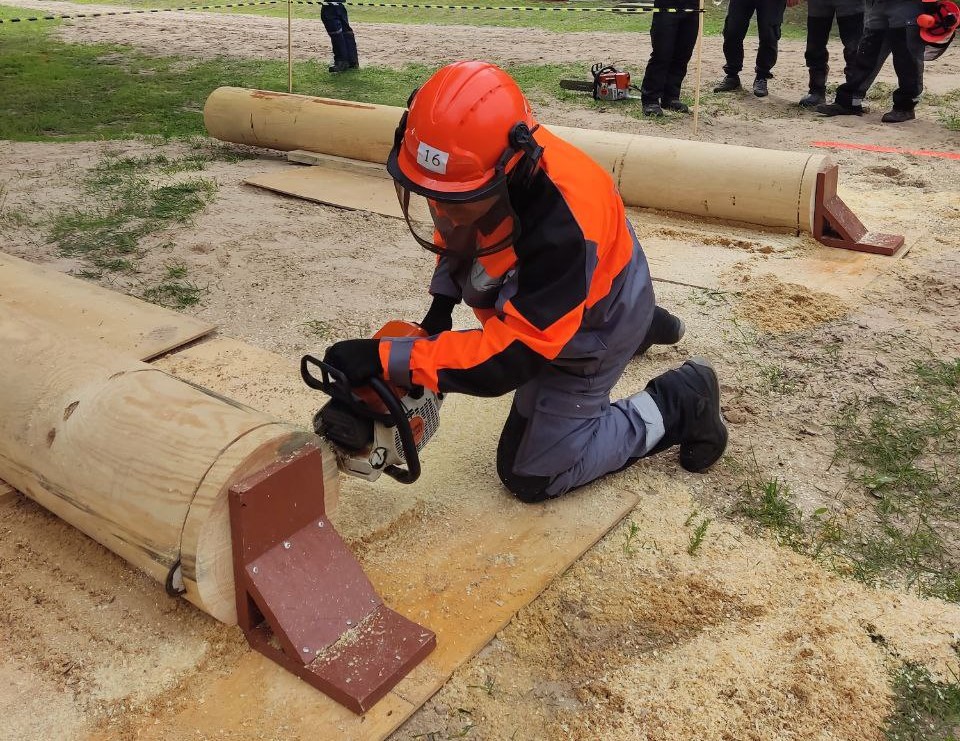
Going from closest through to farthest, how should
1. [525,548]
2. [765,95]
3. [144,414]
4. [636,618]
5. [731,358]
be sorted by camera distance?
[144,414] → [636,618] → [525,548] → [731,358] → [765,95]

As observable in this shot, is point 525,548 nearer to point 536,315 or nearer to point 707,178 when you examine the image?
point 536,315

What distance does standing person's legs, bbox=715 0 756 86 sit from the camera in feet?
28.8

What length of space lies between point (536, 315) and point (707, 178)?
329 centimetres

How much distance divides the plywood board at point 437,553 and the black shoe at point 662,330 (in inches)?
26.9

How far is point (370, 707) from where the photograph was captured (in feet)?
6.63

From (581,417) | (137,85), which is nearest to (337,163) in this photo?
(137,85)

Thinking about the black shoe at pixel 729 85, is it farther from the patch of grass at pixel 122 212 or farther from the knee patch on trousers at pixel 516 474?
the knee patch on trousers at pixel 516 474

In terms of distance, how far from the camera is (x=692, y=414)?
2889 millimetres

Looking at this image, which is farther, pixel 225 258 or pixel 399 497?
pixel 225 258

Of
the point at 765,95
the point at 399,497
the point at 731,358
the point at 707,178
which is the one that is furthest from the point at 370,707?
the point at 765,95

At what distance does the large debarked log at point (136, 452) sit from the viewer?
2.03 m

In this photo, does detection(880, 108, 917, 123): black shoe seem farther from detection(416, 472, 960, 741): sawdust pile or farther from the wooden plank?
detection(416, 472, 960, 741): sawdust pile

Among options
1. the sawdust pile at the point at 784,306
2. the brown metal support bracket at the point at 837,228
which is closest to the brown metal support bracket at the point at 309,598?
the sawdust pile at the point at 784,306

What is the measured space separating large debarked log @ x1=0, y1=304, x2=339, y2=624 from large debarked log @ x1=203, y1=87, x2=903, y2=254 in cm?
353
